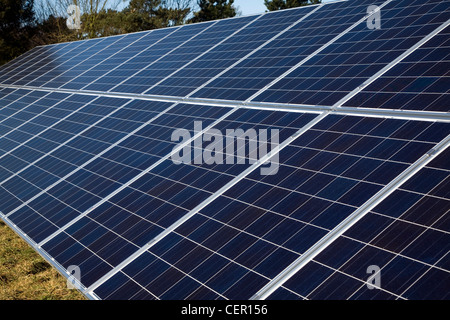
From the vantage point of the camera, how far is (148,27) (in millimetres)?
63031

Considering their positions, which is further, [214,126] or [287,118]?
[214,126]

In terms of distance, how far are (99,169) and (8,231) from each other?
16.3 ft

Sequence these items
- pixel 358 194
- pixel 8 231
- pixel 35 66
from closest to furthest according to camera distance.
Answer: pixel 358 194
pixel 8 231
pixel 35 66

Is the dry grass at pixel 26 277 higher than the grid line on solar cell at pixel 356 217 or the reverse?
the reverse

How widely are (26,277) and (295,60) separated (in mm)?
8389

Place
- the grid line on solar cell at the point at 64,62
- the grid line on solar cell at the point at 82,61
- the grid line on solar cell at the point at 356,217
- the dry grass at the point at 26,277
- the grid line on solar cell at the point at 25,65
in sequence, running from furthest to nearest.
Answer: the grid line on solar cell at the point at 25,65 < the grid line on solar cell at the point at 64,62 < the grid line on solar cell at the point at 82,61 < the dry grass at the point at 26,277 < the grid line on solar cell at the point at 356,217

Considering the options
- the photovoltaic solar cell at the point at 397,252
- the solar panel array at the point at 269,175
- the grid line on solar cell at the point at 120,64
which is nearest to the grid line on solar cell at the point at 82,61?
the grid line on solar cell at the point at 120,64

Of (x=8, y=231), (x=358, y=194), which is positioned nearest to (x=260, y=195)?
(x=358, y=194)

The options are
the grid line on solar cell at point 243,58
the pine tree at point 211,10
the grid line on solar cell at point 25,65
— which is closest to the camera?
the grid line on solar cell at point 243,58

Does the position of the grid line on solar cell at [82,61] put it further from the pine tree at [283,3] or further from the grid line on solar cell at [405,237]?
the pine tree at [283,3]

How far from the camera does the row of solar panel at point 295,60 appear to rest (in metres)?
10.4

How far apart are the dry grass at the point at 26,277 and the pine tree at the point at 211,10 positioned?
56.2 m

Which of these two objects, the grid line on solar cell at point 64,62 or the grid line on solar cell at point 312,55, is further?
the grid line on solar cell at point 64,62
